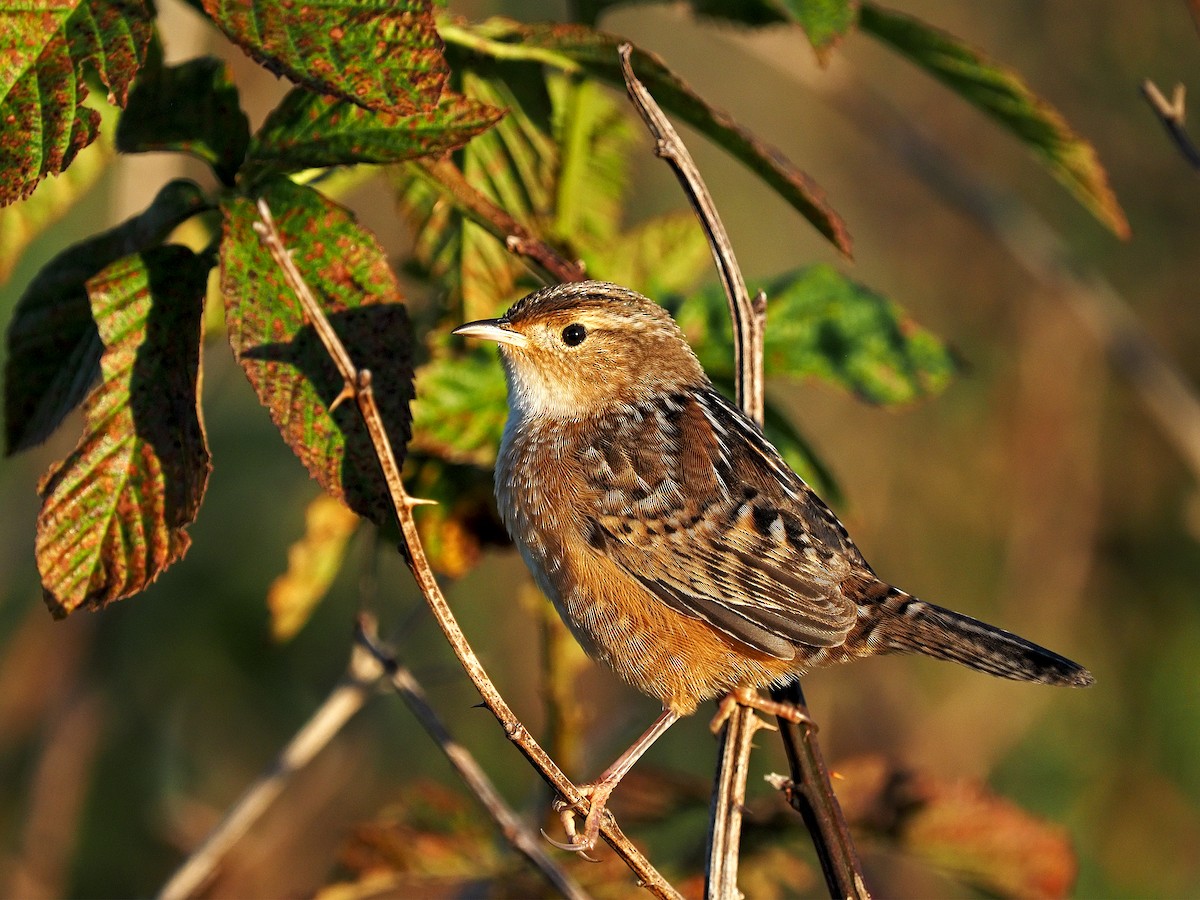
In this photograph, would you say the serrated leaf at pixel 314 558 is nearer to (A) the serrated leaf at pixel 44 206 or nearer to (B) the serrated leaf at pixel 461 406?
(B) the serrated leaf at pixel 461 406

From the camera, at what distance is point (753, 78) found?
860cm

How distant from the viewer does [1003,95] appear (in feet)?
9.45

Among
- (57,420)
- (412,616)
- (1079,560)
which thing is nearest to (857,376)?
(412,616)

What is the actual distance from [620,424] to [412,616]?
786mm

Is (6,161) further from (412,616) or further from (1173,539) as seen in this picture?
(1173,539)

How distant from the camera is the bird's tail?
270 cm

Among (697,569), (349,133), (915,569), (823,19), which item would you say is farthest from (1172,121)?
(915,569)

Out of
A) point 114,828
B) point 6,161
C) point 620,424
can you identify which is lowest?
point 114,828

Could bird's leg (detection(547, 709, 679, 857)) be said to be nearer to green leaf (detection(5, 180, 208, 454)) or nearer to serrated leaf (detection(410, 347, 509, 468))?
serrated leaf (detection(410, 347, 509, 468))

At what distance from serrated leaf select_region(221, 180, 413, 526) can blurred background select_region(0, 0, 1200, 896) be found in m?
3.06

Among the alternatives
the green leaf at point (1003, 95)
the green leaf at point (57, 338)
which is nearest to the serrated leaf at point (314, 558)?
the green leaf at point (57, 338)

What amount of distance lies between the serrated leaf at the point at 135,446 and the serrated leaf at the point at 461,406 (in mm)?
718

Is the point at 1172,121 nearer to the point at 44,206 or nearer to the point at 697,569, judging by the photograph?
the point at 697,569

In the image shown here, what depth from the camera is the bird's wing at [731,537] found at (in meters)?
2.93
